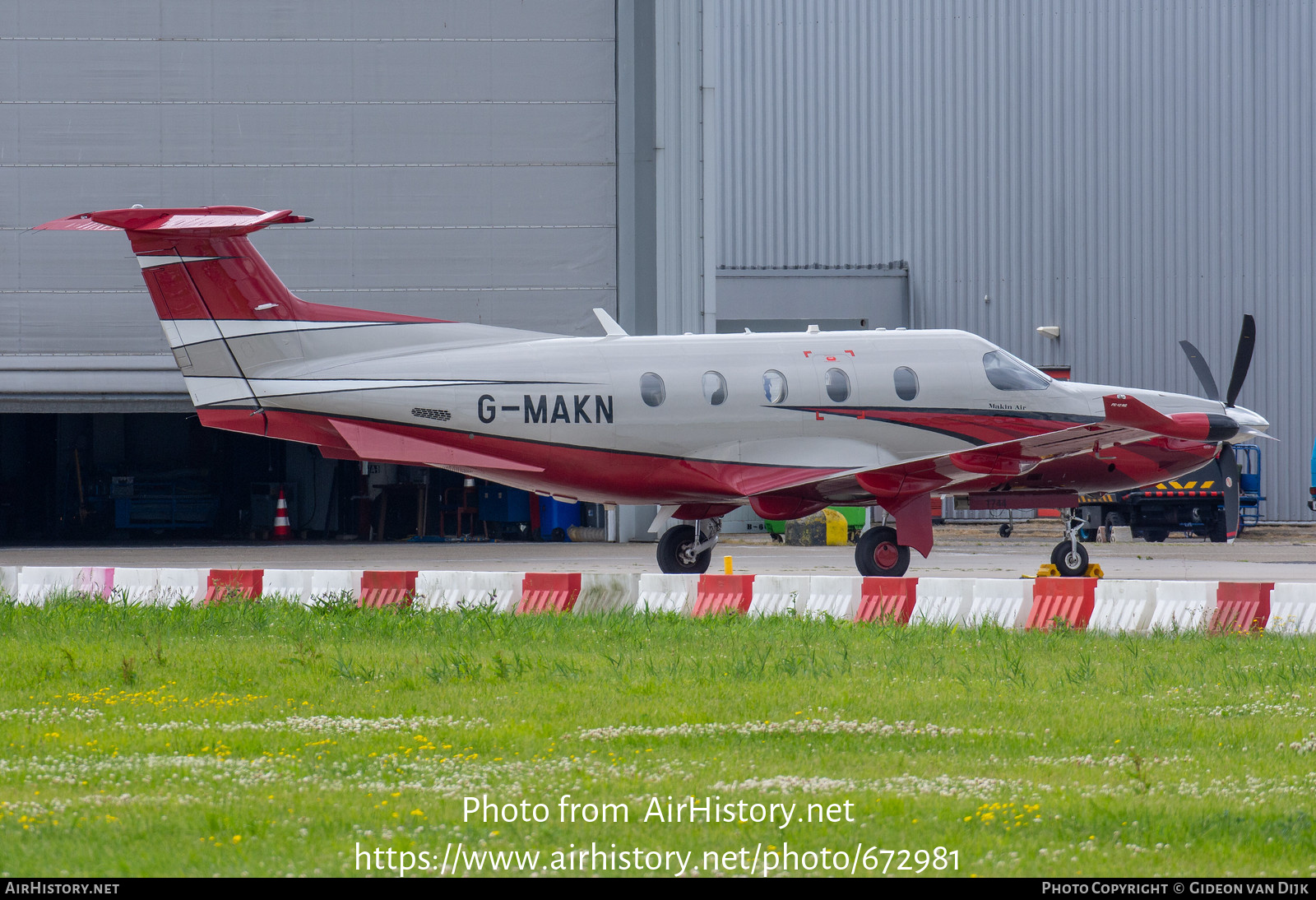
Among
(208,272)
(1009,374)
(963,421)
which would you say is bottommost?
(963,421)

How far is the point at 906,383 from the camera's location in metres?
16.6

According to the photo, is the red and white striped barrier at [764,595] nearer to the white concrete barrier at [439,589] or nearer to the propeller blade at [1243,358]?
the white concrete barrier at [439,589]

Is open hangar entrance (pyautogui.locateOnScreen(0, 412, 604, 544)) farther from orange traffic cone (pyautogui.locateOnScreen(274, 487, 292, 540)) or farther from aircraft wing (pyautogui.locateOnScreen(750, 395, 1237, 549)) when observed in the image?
aircraft wing (pyautogui.locateOnScreen(750, 395, 1237, 549))

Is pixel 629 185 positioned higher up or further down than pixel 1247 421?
higher up

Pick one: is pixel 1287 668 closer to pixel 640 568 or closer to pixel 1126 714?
pixel 1126 714

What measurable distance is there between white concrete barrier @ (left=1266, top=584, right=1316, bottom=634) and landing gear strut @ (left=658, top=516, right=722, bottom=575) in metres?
7.61

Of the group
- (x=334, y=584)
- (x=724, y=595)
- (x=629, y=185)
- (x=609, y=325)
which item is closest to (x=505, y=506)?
(x=629, y=185)

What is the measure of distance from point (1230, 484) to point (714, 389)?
842 centimetres

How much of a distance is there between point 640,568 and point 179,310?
7.87m

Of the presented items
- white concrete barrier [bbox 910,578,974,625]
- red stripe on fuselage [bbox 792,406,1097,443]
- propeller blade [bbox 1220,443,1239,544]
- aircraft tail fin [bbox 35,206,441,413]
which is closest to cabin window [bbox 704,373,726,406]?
red stripe on fuselage [bbox 792,406,1097,443]

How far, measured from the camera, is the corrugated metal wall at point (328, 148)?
1017 inches

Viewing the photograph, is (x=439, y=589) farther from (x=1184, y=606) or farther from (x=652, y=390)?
(x=1184, y=606)

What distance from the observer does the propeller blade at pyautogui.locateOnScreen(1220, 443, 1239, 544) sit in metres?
18.4
